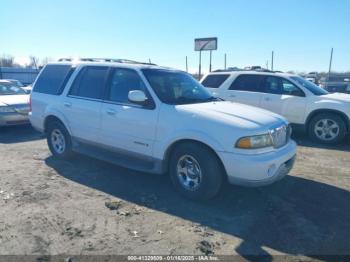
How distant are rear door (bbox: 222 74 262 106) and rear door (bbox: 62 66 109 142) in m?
4.91

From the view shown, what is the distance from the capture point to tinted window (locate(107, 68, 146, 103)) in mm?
5162

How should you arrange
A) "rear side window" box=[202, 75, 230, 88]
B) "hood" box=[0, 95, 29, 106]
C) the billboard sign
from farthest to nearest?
1. the billboard sign
2. "rear side window" box=[202, 75, 230, 88]
3. "hood" box=[0, 95, 29, 106]

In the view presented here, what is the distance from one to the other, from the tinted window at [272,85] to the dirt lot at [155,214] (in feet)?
11.5

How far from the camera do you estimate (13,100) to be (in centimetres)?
944

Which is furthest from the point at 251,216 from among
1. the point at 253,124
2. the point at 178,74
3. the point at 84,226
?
the point at 178,74

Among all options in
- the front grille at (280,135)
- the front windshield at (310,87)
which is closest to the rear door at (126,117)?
the front grille at (280,135)

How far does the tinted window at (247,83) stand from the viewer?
31.2 feet

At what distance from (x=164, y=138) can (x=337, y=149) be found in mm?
5156

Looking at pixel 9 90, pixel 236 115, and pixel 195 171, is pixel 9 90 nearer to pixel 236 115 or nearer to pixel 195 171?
pixel 195 171

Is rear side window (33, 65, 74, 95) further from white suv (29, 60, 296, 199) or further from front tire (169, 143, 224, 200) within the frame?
front tire (169, 143, 224, 200)

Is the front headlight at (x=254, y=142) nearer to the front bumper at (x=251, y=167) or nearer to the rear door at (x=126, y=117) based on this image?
the front bumper at (x=251, y=167)

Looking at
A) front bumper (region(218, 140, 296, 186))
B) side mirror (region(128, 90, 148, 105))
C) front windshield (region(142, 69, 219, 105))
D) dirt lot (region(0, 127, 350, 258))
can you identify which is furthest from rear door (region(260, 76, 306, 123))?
side mirror (region(128, 90, 148, 105))

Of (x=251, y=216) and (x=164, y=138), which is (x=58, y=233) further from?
(x=251, y=216)

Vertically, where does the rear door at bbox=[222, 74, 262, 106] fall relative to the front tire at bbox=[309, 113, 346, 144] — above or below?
above
